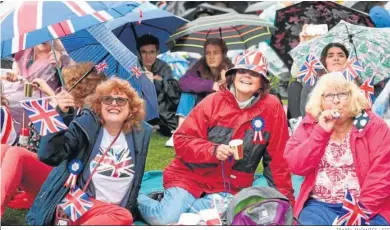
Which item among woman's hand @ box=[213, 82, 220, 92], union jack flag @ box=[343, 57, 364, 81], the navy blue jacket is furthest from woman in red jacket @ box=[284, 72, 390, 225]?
woman's hand @ box=[213, 82, 220, 92]

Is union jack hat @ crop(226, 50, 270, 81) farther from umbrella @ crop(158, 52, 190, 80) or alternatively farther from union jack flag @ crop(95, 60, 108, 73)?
umbrella @ crop(158, 52, 190, 80)

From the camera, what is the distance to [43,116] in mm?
4703

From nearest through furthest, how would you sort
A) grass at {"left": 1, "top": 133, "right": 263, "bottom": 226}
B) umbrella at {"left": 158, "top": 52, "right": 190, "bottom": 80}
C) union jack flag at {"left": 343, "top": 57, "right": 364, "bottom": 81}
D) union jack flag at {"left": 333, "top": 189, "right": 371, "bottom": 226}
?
1. union jack flag at {"left": 333, "top": 189, "right": 371, "bottom": 226}
2. grass at {"left": 1, "top": 133, "right": 263, "bottom": 226}
3. union jack flag at {"left": 343, "top": 57, "right": 364, "bottom": 81}
4. umbrella at {"left": 158, "top": 52, "right": 190, "bottom": 80}

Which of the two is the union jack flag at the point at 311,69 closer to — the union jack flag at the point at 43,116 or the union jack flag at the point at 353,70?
the union jack flag at the point at 353,70

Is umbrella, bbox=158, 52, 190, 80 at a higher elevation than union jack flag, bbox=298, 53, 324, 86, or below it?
below

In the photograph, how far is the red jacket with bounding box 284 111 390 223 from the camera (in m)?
4.64

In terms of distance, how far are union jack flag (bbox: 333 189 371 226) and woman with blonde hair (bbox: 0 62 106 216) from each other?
196cm

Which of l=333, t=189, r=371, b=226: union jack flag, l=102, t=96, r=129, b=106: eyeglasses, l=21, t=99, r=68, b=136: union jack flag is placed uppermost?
l=102, t=96, r=129, b=106: eyeglasses

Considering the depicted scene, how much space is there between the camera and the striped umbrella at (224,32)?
8.34 meters

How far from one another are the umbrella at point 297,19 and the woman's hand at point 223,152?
4.28 m

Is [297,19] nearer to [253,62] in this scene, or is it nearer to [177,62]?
[177,62]

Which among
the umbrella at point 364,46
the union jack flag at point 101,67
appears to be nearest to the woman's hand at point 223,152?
the union jack flag at point 101,67
